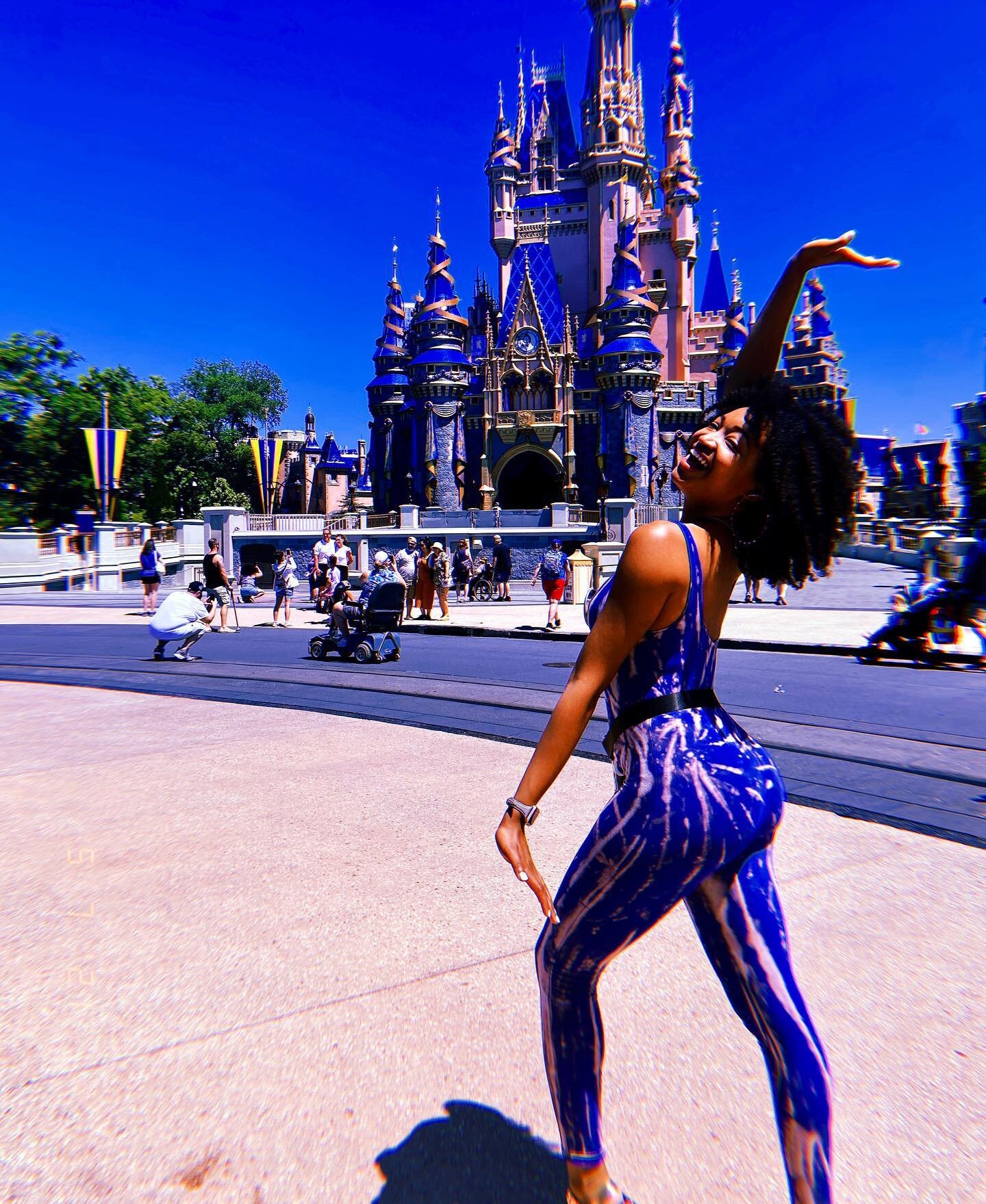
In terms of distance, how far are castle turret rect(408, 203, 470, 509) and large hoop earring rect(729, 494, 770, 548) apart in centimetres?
4492

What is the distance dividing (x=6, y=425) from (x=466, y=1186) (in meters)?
48.1

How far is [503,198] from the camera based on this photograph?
5350 cm

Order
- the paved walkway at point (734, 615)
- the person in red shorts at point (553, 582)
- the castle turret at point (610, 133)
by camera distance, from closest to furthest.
A: the paved walkway at point (734, 615), the person in red shorts at point (553, 582), the castle turret at point (610, 133)

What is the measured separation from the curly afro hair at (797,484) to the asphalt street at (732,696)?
3.20 m

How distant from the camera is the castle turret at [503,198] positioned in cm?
5316

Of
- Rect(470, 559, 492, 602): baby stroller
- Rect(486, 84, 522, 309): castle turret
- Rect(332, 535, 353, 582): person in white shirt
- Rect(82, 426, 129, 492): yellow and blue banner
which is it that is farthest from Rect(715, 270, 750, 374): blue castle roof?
Rect(332, 535, 353, 582): person in white shirt

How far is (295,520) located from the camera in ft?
113

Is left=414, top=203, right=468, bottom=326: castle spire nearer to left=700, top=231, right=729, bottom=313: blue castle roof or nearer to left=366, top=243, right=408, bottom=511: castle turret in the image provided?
left=366, top=243, right=408, bottom=511: castle turret

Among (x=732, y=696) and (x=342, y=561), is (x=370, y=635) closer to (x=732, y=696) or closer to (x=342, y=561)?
(x=732, y=696)

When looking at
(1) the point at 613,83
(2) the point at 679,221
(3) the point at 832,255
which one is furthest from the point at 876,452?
(3) the point at 832,255

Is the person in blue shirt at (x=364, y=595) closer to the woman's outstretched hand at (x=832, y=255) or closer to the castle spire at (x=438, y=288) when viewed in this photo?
the woman's outstretched hand at (x=832, y=255)

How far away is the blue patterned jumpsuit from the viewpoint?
5.30 feet

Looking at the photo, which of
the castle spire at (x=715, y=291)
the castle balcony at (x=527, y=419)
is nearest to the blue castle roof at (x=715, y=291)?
the castle spire at (x=715, y=291)

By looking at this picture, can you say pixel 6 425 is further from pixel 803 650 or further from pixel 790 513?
pixel 790 513
